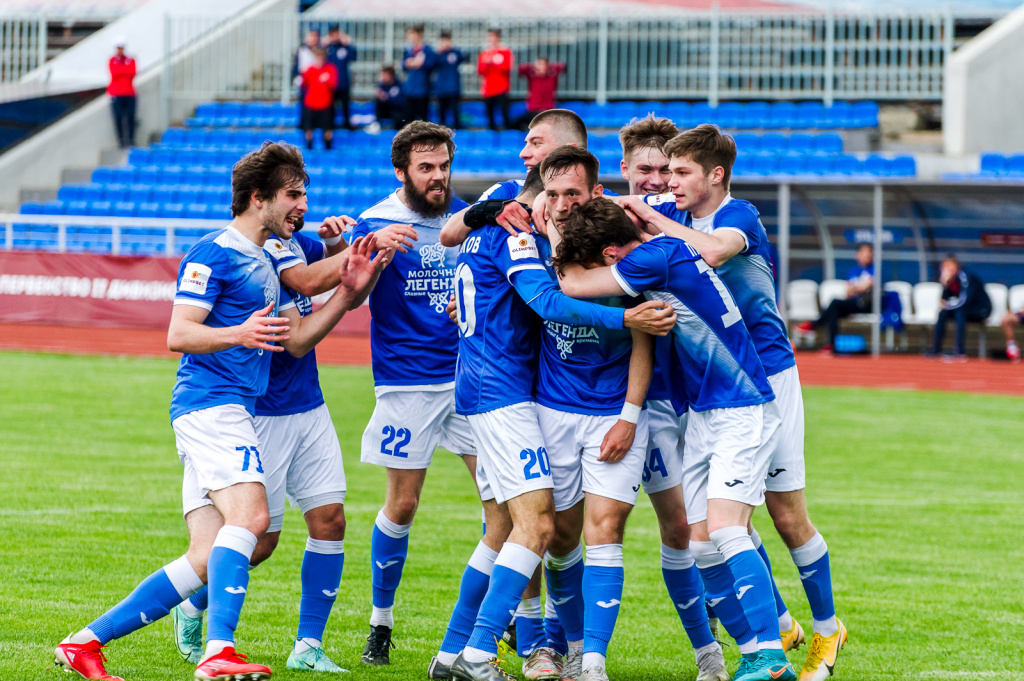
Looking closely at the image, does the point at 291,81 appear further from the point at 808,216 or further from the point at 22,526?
the point at 22,526

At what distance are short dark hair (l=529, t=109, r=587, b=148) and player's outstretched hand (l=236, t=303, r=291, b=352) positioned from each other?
5.06 feet

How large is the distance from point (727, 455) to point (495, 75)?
2076 centimetres

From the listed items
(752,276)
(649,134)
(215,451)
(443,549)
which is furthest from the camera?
(443,549)

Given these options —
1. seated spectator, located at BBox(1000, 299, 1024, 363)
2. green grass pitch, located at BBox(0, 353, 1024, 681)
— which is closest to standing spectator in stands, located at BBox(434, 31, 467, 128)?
seated spectator, located at BBox(1000, 299, 1024, 363)

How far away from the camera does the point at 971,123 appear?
23.2 m

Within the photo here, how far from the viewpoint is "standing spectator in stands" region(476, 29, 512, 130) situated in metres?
24.2

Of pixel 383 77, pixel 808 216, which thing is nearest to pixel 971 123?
pixel 808 216

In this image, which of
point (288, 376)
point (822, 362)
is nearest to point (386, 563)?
point (288, 376)

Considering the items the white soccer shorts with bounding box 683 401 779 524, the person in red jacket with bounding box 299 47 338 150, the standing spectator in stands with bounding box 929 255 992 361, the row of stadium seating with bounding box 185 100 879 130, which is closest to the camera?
the white soccer shorts with bounding box 683 401 779 524

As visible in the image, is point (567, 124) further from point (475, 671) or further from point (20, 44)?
point (20, 44)

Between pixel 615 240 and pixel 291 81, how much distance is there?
25.3 meters

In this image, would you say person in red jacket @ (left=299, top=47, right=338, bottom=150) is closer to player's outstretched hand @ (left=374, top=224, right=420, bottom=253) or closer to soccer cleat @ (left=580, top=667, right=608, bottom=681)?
player's outstretched hand @ (left=374, top=224, right=420, bottom=253)

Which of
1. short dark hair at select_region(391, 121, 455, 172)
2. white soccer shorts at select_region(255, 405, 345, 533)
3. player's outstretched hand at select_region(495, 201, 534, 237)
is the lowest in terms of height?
white soccer shorts at select_region(255, 405, 345, 533)

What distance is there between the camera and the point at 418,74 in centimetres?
2400
